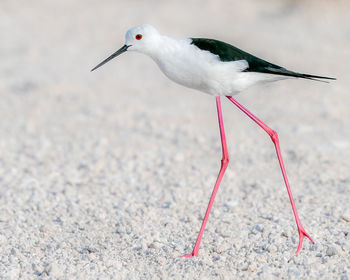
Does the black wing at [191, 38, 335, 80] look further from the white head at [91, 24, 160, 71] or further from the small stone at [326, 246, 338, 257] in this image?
the small stone at [326, 246, 338, 257]

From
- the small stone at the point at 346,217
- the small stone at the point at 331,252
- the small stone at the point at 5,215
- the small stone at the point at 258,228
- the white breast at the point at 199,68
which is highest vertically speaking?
the white breast at the point at 199,68

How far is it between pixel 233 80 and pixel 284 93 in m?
3.86

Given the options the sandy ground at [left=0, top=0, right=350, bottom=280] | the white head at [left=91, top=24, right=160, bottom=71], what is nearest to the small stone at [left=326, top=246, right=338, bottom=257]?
the sandy ground at [left=0, top=0, right=350, bottom=280]

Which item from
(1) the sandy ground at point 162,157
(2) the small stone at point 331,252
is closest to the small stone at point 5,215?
(1) the sandy ground at point 162,157

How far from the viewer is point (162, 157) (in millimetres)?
5219

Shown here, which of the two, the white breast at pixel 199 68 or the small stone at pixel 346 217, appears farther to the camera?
the small stone at pixel 346 217

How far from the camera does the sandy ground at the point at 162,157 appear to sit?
130 inches

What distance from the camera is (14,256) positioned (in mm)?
3350

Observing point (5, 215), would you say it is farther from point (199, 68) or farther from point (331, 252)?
point (331, 252)

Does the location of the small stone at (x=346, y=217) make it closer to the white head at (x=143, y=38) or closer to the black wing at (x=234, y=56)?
the black wing at (x=234, y=56)

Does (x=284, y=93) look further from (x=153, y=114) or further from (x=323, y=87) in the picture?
(x=153, y=114)

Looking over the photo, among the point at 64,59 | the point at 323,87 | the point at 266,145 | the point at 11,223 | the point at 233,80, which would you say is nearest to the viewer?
the point at 233,80

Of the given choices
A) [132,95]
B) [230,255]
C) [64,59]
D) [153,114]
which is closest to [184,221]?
[230,255]

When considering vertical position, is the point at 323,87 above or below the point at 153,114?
above
